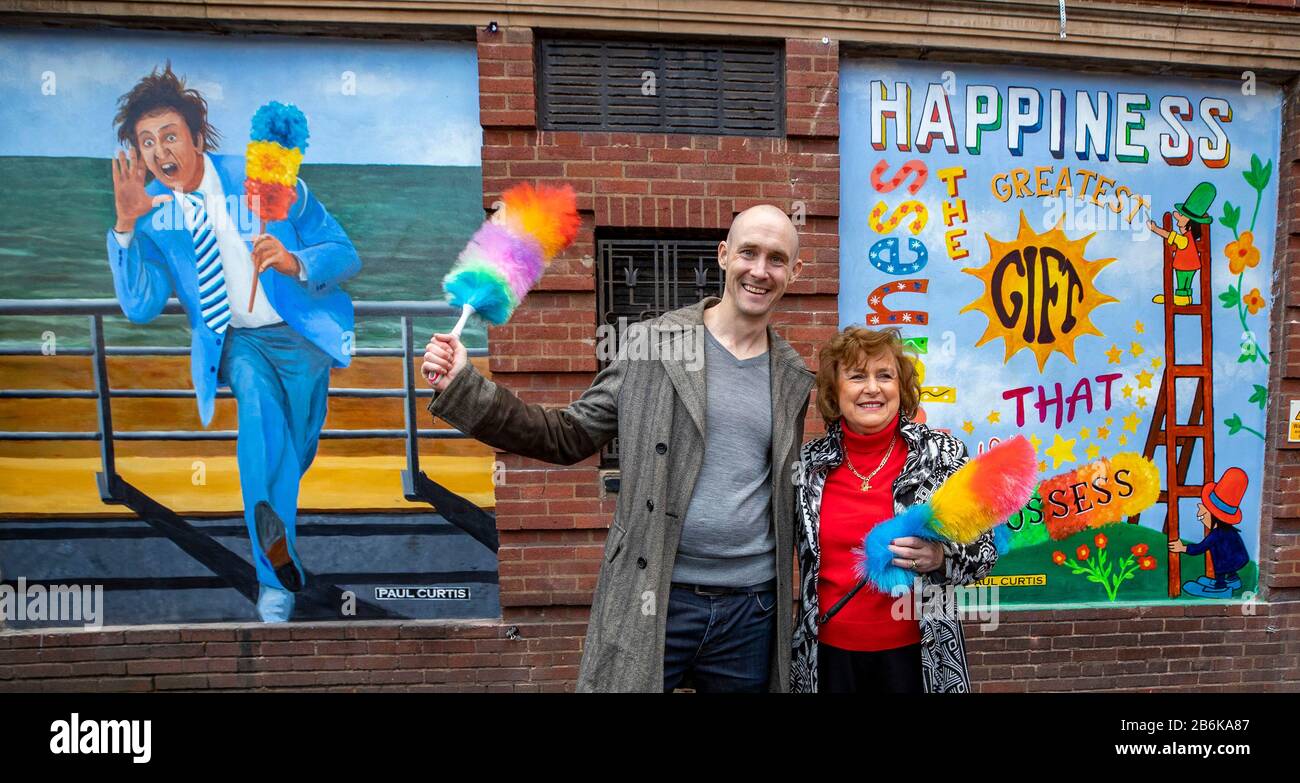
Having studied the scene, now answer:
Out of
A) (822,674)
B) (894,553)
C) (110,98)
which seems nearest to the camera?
(894,553)

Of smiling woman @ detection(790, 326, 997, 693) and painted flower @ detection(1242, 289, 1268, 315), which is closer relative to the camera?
smiling woman @ detection(790, 326, 997, 693)

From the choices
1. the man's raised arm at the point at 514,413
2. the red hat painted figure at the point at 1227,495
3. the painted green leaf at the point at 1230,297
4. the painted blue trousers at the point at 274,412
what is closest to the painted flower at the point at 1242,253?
the painted green leaf at the point at 1230,297

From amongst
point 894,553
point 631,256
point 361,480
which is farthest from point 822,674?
point 361,480

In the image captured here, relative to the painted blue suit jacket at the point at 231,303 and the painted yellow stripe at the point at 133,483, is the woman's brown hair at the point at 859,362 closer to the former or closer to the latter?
the painted yellow stripe at the point at 133,483

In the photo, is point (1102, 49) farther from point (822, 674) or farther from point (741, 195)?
point (822, 674)

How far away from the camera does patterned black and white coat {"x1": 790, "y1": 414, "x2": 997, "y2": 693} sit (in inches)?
84.7

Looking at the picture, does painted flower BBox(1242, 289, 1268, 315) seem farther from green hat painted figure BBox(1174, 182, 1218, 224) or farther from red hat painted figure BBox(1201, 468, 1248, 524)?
red hat painted figure BBox(1201, 468, 1248, 524)

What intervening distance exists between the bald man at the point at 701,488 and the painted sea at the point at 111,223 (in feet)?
7.80

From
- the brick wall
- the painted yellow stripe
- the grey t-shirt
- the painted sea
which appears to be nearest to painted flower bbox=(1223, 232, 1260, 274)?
the brick wall

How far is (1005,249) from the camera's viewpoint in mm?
4578

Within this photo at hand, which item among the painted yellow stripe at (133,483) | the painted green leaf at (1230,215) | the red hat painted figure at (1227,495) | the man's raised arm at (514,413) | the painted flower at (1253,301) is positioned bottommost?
the red hat painted figure at (1227,495)

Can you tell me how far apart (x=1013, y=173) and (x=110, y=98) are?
18.1 feet

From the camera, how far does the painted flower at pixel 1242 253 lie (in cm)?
474

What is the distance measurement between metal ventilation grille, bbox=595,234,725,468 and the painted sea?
0.80 m
